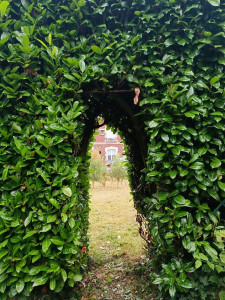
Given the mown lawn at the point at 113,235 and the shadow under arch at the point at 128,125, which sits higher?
the shadow under arch at the point at 128,125

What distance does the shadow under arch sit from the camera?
266 cm

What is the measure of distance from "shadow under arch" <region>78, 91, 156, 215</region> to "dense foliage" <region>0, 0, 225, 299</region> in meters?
0.46

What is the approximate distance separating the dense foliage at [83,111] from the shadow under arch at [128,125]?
0.46 m

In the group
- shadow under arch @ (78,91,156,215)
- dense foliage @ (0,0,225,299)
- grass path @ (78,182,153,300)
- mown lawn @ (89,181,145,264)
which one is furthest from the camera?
mown lawn @ (89,181,145,264)

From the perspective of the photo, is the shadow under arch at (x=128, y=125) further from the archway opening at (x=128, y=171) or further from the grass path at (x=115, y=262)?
the grass path at (x=115, y=262)

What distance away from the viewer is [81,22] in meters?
2.12

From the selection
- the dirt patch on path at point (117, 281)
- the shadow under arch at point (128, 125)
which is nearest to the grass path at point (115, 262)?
the dirt patch on path at point (117, 281)

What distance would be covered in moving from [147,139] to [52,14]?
181 cm

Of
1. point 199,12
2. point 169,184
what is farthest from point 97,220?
point 199,12

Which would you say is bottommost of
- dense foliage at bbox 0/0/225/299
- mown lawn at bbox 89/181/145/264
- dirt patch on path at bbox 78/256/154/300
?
mown lawn at bbox 89/181/145/264

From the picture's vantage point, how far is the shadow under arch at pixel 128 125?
2.66 m

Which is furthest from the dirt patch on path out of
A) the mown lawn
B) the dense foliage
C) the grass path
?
the dense foliage

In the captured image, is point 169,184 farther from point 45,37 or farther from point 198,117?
point 45,37

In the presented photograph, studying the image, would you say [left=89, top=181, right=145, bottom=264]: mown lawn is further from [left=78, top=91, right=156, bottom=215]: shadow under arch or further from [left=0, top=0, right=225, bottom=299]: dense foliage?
[left=0, top=0, right=225, bottom=299]: dense foliage
